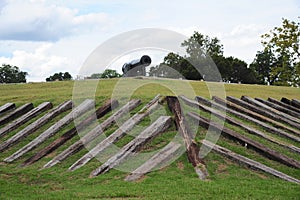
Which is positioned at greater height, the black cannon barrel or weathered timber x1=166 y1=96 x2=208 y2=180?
the black cannon barrel

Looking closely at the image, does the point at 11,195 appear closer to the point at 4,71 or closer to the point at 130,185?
the point at 130,185

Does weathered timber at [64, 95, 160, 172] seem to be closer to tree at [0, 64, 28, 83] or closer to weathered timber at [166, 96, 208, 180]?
weathered timber at [166, 96, 208, 180]

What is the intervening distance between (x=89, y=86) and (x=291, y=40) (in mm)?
22777

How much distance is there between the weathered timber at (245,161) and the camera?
1047 cm

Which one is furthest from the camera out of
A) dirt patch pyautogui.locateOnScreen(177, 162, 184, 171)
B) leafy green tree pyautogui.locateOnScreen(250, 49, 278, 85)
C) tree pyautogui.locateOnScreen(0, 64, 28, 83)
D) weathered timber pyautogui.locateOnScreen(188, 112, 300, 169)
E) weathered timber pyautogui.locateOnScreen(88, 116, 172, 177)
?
leafy green tree pyautogui.locateOnScreen(250, 49, 278, 85)

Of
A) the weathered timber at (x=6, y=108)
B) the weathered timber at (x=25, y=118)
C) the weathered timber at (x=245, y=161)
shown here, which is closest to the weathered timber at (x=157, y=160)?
the weathered timber at (x=245, y=161)

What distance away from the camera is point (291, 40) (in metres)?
37.8

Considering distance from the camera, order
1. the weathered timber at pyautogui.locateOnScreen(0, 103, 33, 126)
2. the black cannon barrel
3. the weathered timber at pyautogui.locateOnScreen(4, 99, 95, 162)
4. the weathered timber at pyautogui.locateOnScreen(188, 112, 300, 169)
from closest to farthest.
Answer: the weathered timber at pyautogui.locateOnScreen(188, 112, 300, 169)
the weathered timber at pyautogui.locateOnScreen(4, 99, 95, 162)
the weathered timber at pyautogui.locateOnScreen(0, 103, 33, 126)
the black cannon barrel

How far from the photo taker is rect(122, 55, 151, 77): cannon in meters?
20.9

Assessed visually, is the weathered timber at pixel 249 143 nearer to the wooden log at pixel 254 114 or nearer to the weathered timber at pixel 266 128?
the weathered timber at pixel 266 128

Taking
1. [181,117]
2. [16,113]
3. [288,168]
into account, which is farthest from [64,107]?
[288,168]

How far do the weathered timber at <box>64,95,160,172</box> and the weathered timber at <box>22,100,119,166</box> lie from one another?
1.35 metres

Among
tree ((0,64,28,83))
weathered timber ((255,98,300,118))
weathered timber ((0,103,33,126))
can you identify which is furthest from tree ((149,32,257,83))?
weathered timber ((0,103,33,126))

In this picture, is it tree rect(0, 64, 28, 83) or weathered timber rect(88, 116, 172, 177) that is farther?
tree rect(0, 64, 28, 83)
